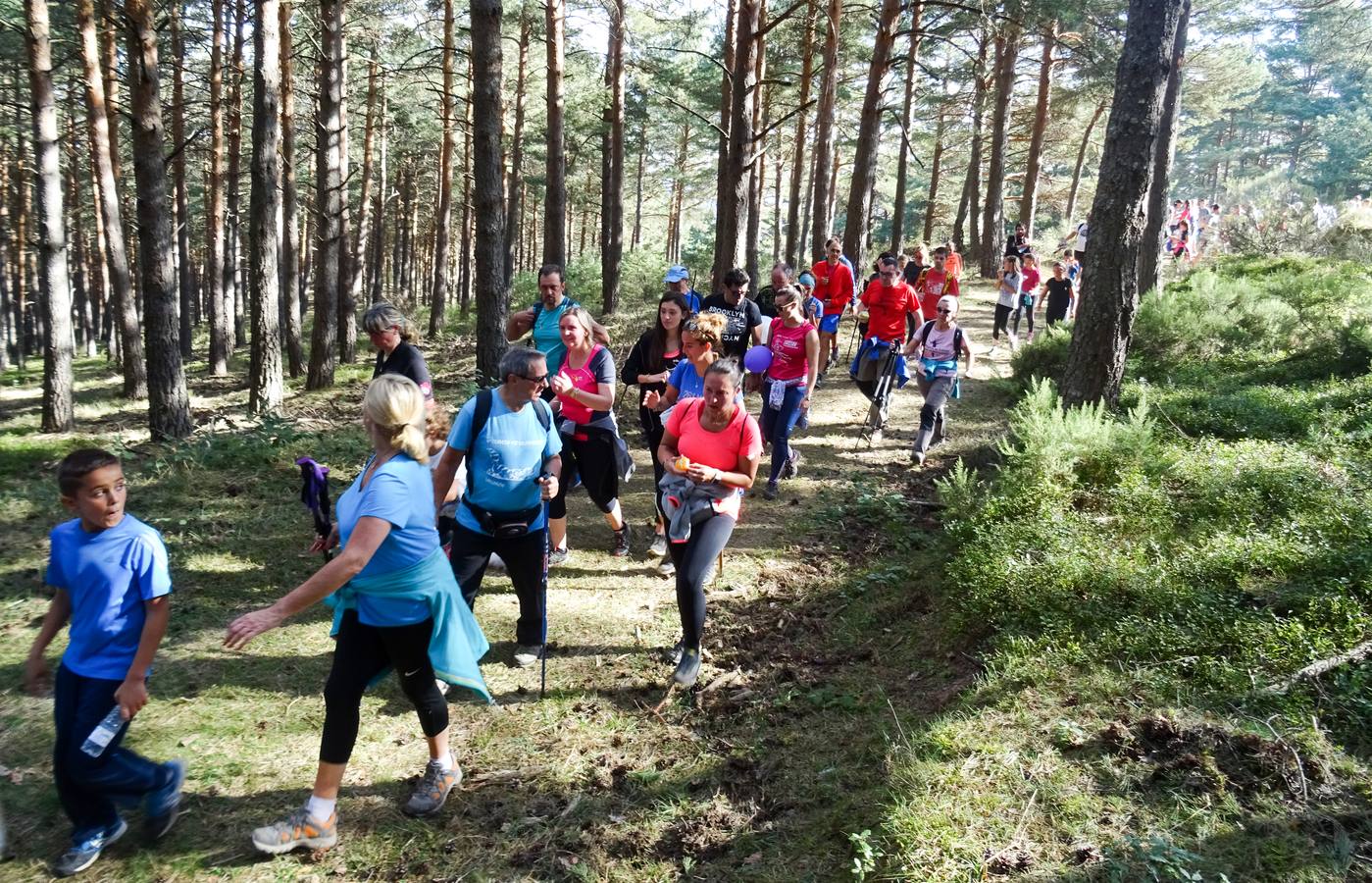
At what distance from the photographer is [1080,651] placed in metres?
4.31

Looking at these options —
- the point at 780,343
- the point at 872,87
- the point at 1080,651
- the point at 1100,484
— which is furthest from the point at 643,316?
the point at 1080,651

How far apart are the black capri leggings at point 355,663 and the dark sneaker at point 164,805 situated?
698 mm

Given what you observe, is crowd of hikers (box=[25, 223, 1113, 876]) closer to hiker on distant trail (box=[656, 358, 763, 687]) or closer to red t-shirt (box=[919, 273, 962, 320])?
hiker on distant trail (box=[656, 358, 763, 687])

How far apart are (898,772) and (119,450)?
9535mm

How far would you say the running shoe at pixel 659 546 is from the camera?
7.12 metres

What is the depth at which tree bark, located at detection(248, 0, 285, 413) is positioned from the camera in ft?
35.0

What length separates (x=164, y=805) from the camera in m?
3.53

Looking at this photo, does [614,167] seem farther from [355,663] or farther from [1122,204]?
[355,663]

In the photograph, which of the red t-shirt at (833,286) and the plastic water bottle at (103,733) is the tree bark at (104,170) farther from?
the plastic water bottle at (103,733)

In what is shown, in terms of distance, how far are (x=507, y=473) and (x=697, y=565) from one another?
128cm

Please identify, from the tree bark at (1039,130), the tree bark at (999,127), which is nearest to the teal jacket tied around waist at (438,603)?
the tree bark at (999,127)

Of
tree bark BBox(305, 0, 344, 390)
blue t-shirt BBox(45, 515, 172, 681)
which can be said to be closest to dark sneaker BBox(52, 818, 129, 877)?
blue t-shirt BBox(45, 515, 172, 681)

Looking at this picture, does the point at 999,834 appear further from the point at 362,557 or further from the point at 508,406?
the point at 508,406

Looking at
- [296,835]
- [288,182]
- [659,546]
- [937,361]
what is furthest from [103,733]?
[288,182]
